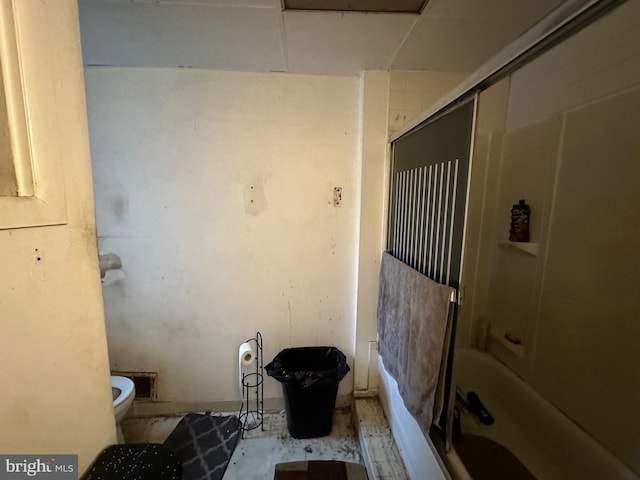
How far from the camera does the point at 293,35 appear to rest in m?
1.29

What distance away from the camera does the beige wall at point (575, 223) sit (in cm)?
115

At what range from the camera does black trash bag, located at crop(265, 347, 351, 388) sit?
163 cm

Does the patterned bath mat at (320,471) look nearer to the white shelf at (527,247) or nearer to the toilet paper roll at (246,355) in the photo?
the toilet paper roll at (246,355)

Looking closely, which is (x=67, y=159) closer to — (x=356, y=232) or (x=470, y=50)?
(x=356, y=232)

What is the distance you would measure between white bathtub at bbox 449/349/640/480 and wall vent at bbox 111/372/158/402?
5.94ft

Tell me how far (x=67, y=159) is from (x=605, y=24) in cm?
206

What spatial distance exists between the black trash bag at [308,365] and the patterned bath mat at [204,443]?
18.8 inches

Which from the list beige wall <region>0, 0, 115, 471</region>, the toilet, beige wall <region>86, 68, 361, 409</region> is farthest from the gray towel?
the toilet

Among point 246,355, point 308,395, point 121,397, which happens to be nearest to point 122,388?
point 121,397

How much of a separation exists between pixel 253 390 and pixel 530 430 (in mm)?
1652

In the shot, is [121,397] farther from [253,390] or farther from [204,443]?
[253,390]

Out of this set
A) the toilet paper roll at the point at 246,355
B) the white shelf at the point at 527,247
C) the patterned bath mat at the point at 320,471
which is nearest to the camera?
the patterned bath mat at the point at 320,471

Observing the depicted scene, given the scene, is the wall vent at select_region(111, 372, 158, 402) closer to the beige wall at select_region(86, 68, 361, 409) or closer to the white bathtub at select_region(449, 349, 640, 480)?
the beige wall at select_region(86, 68, 361, 409)

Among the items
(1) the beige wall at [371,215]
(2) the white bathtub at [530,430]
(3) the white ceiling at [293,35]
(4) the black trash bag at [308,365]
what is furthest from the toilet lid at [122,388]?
(3) the white ceiling at [293,35]
